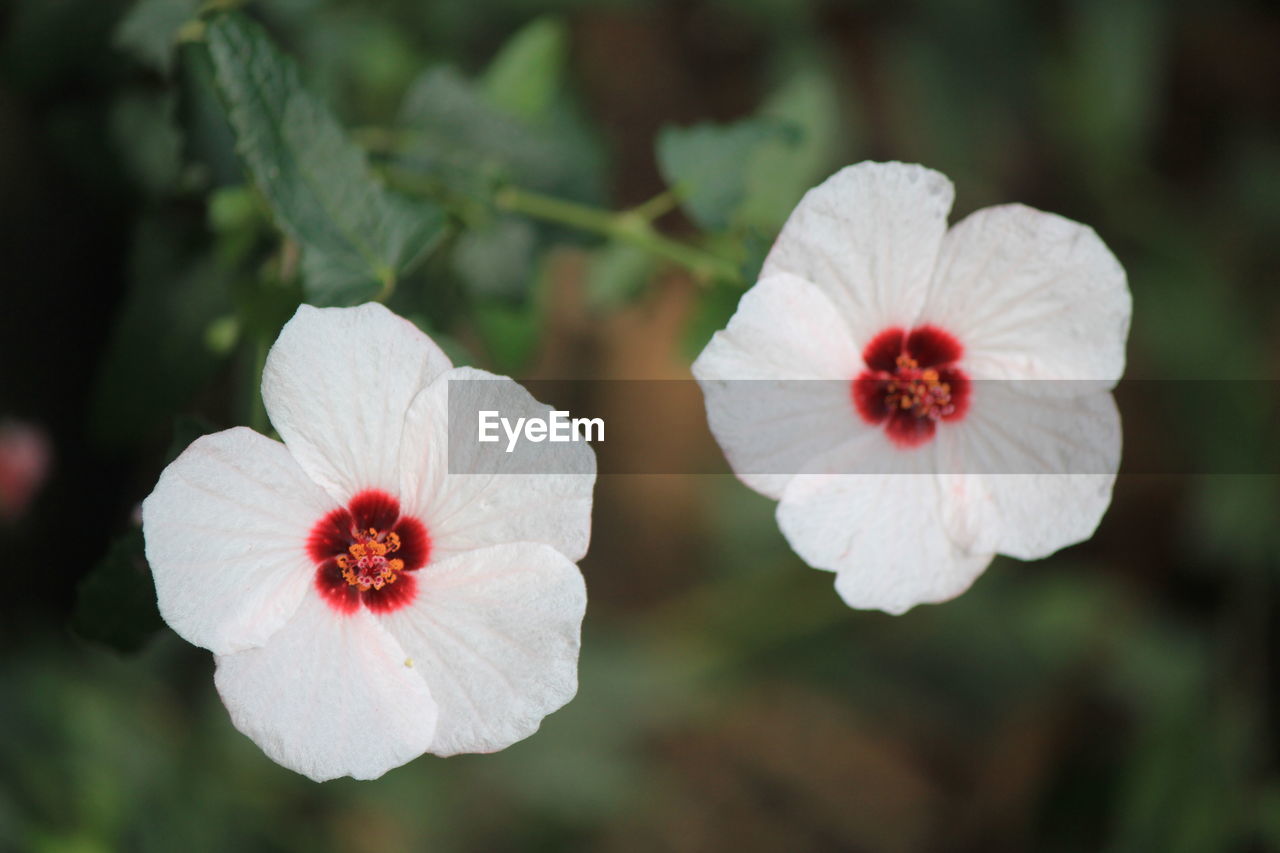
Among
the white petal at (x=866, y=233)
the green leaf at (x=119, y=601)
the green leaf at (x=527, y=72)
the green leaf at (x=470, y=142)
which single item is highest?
the green leaf at (x=527, y=72)

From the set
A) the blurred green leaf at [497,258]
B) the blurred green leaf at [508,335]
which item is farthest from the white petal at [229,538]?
the blurred green leaf at [508,335]

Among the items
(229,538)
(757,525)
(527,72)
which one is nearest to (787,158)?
(527,72)

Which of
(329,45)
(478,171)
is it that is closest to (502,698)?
(478,171)

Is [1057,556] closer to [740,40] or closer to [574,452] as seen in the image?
[740,40]

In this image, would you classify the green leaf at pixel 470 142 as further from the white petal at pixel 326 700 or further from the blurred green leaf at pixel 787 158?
the white petal at pixel 326 700

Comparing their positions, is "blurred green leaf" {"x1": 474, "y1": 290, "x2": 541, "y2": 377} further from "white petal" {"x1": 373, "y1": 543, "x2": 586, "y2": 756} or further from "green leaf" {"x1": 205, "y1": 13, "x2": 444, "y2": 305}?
"white petal" {"x1": 373, "y1": 543, "x2": 586, "y2": 756}

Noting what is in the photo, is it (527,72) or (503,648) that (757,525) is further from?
(503,648)
